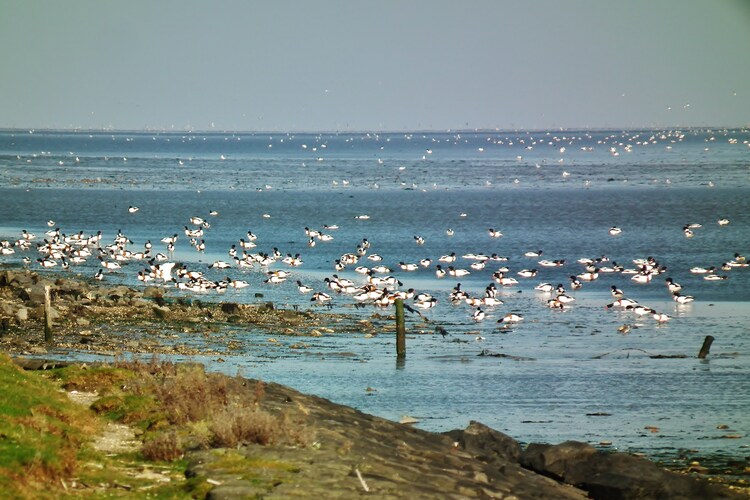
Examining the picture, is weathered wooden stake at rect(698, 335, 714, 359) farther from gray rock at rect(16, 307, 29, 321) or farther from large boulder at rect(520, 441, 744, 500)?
gray rock at rect(16, 307, 29, 321)

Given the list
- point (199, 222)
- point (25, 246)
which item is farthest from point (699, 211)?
point (25, 246)

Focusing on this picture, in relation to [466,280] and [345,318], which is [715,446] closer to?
[345,318]

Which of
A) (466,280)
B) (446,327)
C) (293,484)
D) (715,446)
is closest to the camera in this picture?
(293,484)

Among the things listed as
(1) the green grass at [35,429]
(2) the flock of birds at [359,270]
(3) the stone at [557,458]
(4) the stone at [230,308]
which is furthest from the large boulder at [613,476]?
(4) the stone at [230,308]

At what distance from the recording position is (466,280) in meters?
49.7

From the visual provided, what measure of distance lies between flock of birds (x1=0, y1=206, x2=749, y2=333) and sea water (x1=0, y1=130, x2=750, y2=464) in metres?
0.49

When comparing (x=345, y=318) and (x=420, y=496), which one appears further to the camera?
(x=345, y=318)

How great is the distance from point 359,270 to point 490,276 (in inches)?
235

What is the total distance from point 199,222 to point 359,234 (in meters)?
9.94

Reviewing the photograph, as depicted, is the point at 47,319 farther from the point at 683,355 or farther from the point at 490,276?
the point at 490,276

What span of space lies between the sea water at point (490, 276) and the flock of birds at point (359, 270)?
0.49m

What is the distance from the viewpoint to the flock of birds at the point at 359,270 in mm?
41844

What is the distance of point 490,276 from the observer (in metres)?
50.9

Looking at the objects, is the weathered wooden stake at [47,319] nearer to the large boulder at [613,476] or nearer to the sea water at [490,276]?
the sea water at [490,276]
